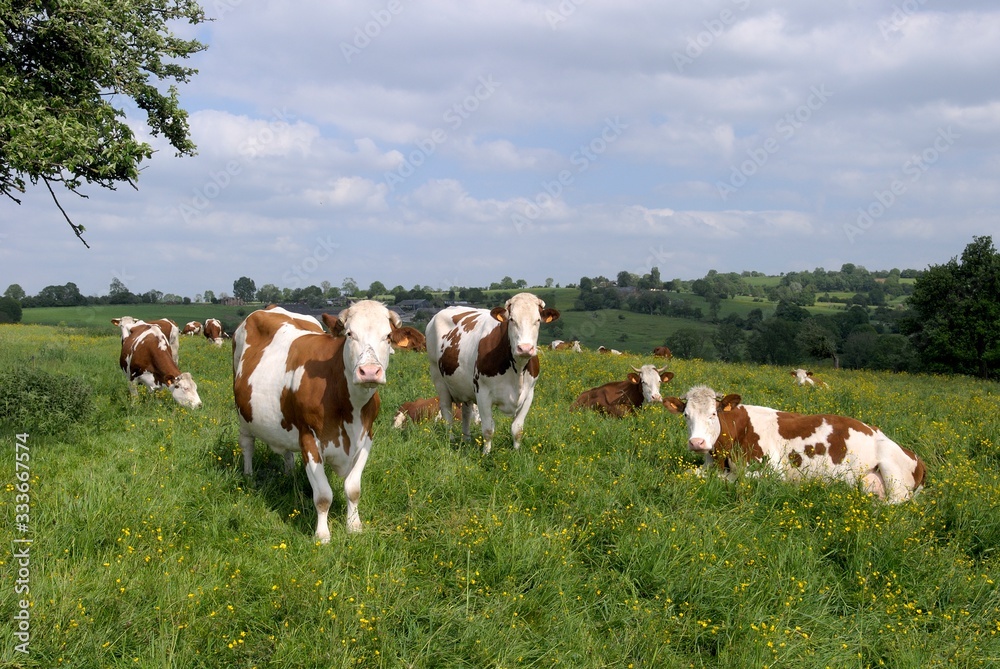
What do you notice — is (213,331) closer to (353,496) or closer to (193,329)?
(193,329)

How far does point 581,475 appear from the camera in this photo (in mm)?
7266

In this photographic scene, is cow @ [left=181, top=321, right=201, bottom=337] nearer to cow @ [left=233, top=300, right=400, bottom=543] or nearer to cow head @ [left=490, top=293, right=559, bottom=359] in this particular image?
cow @ [left=233, top=300, right=400, bottom=543]

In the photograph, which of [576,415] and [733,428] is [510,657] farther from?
[576,415]

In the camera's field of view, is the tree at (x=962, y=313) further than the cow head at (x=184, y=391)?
Yes

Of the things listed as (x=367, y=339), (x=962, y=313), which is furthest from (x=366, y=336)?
(x=962, y=313)

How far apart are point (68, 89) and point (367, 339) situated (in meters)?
7.33

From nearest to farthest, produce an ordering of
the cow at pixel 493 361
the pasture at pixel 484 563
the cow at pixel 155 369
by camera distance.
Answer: the pasture at pixel 484 563 → the cow at pixel 493 361 → the cow at pixel 155 369

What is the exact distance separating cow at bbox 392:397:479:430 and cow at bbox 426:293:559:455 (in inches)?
27.1

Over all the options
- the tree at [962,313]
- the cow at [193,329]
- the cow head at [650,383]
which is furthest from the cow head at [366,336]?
the tree at [962,313]

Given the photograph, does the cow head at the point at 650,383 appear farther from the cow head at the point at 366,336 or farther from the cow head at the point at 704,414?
the cow head at the point at 366,336

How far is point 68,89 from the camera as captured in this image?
373 inches

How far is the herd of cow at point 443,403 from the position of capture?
19.7 ft

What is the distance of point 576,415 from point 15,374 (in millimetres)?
8508

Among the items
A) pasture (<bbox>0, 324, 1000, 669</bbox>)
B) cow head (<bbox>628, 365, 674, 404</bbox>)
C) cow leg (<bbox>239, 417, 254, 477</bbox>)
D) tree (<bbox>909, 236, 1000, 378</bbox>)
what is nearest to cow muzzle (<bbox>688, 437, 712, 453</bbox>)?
pasture (<bbox>0, 324, 1000, 669</bbox>)
